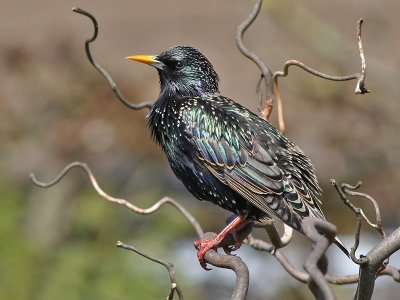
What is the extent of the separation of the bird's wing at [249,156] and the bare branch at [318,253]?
1222mm

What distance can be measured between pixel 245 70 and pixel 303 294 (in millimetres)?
2788

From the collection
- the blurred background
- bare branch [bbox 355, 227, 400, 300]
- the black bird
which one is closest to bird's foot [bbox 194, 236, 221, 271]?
the black bird

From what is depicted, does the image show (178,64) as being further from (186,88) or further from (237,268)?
(237,268)

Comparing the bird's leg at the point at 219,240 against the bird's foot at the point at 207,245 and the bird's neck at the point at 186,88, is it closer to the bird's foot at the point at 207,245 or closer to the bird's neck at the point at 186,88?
the bird's foot at the point at 207,245

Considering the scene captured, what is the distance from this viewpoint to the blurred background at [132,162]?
5.46 m

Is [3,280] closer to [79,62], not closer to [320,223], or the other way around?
[79,62]

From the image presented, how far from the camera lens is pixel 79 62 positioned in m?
5.74

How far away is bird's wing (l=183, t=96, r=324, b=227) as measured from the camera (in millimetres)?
3254

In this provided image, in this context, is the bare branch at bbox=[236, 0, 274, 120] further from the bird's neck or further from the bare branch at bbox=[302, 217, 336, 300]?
the bare branch at bbox=[302, 217, 336, 300]

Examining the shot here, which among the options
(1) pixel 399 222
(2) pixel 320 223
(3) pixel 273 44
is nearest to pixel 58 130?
(3) pixel 273 44

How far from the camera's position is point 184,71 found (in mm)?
3668

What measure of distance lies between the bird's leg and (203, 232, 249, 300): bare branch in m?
0.19

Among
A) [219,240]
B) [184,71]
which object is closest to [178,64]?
[184,71]

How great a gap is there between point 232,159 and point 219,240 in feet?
1.08
